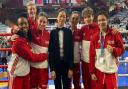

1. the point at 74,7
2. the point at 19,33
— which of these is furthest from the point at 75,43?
the point at 74,7

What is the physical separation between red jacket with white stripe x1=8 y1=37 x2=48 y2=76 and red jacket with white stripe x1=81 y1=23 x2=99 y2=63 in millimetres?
616

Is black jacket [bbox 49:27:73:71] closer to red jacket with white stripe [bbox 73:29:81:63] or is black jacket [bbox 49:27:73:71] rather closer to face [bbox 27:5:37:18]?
red jacket with white stripe [bbox 73:29:81:63]

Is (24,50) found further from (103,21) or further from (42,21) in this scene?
(103,21)

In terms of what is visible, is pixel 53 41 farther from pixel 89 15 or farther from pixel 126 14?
pixel 126 14

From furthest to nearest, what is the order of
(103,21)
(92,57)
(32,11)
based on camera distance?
(32,11), (92,57), (103,21)

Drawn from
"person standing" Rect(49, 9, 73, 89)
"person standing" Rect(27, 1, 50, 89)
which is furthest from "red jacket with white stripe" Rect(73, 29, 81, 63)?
"person standing" Rect(27, 1, 50, 89)

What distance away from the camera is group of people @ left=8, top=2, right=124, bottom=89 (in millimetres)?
3281

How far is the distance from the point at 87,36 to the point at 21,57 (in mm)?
921

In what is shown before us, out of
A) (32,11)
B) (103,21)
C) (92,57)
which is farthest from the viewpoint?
(32,11)

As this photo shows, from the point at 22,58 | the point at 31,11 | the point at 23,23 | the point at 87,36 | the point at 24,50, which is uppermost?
the point at 31,11

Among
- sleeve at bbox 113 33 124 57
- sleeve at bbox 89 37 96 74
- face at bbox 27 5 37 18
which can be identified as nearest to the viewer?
sleeve at bbox 113 33 124 57

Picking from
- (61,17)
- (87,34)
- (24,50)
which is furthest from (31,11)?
(87,34)

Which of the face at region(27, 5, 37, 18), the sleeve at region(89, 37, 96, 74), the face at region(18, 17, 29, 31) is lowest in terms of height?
the sleeve at region(89, 37, 96, 74)

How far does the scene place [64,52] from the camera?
136 inches
